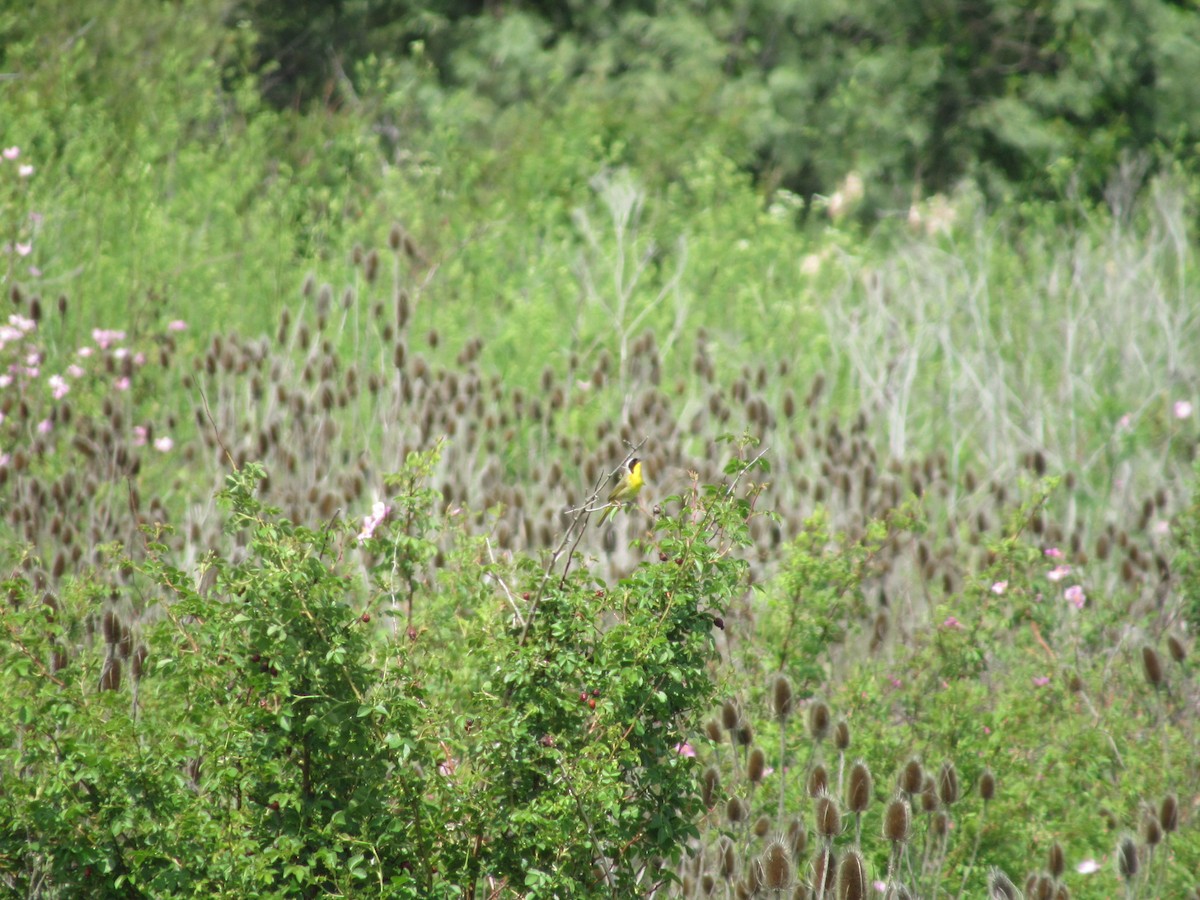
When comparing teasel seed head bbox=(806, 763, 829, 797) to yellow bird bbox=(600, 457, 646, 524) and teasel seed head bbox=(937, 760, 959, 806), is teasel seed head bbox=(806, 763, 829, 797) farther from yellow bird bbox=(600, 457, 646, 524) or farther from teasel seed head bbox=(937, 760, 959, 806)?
yellow bird bbox=(600, 457, 646, 524)

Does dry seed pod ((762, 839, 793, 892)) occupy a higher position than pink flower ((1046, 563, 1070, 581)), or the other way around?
dry seed pod ((762, 839, 793, 892))

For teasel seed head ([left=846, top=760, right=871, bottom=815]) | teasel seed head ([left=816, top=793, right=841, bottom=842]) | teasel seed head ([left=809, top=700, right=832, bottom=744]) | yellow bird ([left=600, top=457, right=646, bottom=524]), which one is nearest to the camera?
teasel seed head ([left=816, top=793, right=841, bottom=842])

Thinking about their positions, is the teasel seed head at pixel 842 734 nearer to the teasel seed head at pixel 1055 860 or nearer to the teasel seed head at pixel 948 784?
the teasel seed head at pixel 948 784

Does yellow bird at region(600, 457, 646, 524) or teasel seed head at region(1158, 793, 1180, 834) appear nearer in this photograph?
teasel seed head at region(1158, 793, 1180, 834)

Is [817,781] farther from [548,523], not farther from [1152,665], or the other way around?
[548,523]

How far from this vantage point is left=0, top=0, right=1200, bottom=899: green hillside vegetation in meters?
2.08

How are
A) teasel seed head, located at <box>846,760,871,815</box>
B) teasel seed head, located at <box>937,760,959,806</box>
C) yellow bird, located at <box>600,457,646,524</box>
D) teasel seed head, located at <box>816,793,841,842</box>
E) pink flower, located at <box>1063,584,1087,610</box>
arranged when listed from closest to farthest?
teasel seed head, located at <box>816,793,841,842</box>, teasel seed head, located at <box>846,760,871,815</box>, teasel seed head, located at <box>937,760,959,806</box>, yellow bird, located at <box>600,457,646,524</box>, pink flower, located at <box>1063,584,1087,610</box>

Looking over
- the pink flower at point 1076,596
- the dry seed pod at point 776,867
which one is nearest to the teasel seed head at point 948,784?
the dry seed pod at point 776,867

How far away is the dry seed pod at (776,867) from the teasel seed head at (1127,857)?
2.26 feet

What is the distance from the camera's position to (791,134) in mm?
12672

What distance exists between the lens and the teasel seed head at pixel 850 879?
1.96 metres

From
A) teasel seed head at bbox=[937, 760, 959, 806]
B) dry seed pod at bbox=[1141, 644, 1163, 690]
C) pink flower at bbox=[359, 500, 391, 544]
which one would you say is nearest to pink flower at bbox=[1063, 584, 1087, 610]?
dry seed pod at bbox=[1141, 644, 1163, 690]

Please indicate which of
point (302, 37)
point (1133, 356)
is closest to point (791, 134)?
point (302, 37)

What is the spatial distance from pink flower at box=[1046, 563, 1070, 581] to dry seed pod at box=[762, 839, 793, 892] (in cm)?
188
